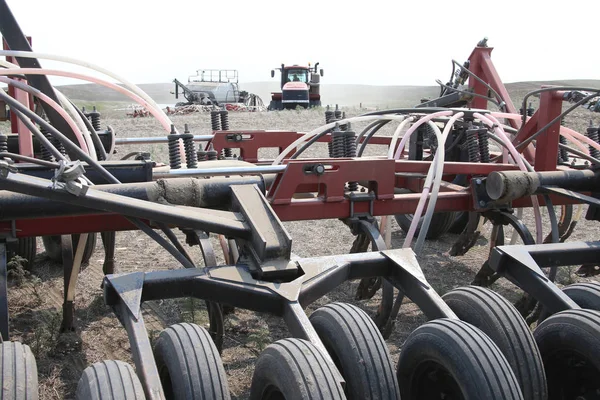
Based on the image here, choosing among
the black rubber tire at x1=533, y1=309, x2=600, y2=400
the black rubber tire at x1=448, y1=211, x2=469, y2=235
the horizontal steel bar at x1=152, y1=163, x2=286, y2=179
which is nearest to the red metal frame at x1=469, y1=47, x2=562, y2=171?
the black rubber tire at x1=448, y1=211, x2=469, y2=235

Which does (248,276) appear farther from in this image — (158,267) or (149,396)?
(158,267)

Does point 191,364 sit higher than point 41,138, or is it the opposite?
point 41,138

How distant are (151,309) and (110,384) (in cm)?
240

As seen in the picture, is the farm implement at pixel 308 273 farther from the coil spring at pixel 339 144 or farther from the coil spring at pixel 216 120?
the coil spring at pixel 216 120

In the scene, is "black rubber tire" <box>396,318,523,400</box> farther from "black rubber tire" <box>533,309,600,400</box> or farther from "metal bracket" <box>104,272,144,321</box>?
"metal bracket" <box>104,272,144,321</box>

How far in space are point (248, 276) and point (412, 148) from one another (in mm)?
3134

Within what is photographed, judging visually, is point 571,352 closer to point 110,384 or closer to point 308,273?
point 308,273

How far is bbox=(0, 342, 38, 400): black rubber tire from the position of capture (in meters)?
1.82

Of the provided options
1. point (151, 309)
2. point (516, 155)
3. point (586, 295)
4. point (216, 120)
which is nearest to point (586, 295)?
point (586, 295)

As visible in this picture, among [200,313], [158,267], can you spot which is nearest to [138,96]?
[200,313]

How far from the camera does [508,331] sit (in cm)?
229

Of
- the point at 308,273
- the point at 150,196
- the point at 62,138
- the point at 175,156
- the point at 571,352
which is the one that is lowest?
the point at 571,352

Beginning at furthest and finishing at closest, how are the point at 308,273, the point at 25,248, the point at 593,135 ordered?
the point at 25,248
the point at 593,135
the point at 308,273

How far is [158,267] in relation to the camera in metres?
5.19
